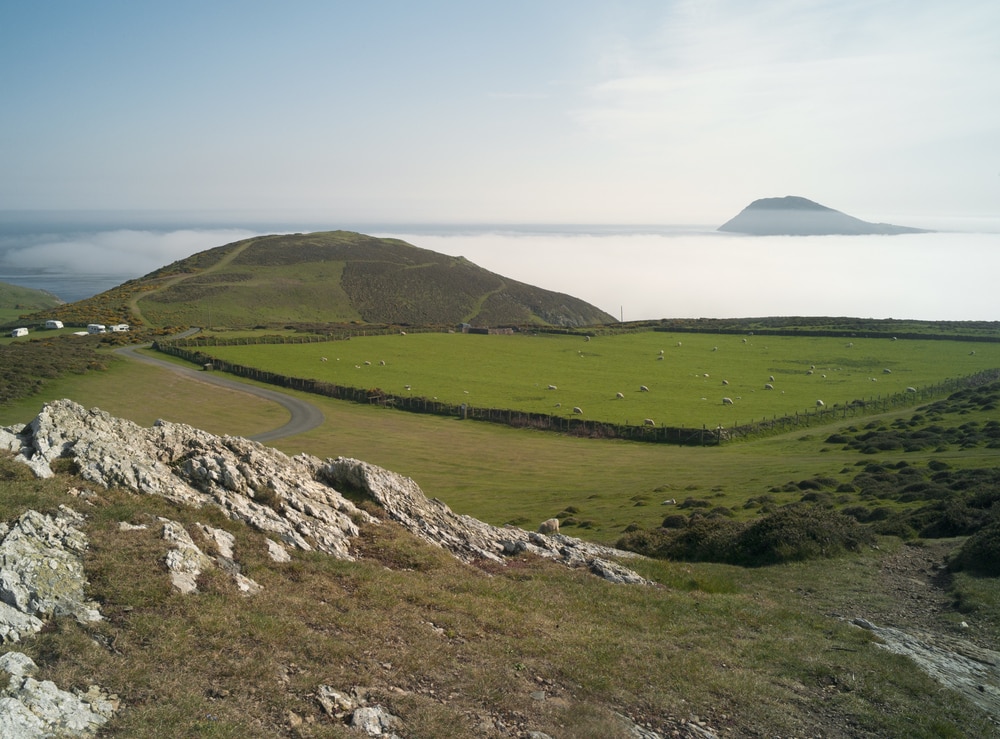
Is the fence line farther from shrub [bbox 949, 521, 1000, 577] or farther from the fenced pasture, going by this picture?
shrub [bbox 949, 521, 1000, 577]

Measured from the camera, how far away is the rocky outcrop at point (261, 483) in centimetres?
1684

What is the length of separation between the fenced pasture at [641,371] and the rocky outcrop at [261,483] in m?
43.0

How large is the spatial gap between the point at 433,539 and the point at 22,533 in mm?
11643

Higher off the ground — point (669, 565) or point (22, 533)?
point (22, 533)

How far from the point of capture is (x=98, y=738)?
8.29 meters

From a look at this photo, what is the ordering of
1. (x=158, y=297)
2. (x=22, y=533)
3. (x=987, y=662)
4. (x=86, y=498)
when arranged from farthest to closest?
1. (x=158, y=297)
2. (x=987, y=662)
3. (x=86, y=498)
4. (x=22, y=533)

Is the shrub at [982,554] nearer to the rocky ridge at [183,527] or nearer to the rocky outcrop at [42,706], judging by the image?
the rocky ridge at [183,527]

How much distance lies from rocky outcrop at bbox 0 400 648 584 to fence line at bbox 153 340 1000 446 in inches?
1511

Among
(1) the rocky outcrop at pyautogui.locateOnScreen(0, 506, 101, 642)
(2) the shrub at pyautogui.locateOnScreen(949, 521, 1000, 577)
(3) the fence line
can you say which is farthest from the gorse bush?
(3) the fence line

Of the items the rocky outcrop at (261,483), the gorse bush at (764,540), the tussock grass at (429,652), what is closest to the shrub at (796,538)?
the gorse bush at (764,540)

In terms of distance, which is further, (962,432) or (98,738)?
(962,432)

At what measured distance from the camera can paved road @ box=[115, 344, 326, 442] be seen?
62312 mm

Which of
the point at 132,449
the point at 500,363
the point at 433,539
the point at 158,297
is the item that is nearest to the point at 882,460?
the point at 433,539

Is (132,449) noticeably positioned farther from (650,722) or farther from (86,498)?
(650,722)
